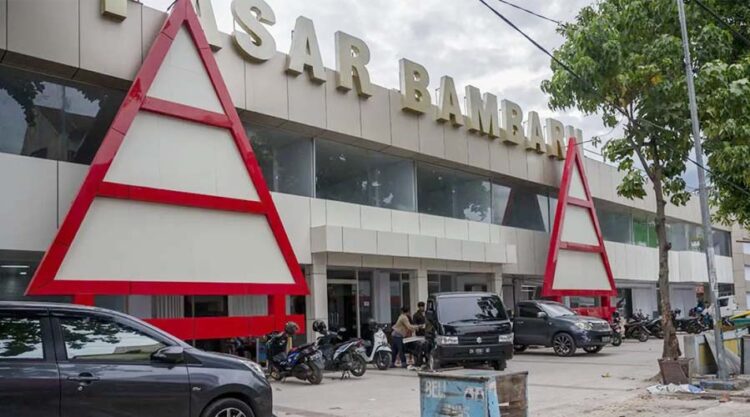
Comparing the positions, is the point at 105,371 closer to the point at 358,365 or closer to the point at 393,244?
the point at 358,365

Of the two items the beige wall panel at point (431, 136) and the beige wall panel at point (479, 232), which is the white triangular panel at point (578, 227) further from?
the beige wall panel at point (431, 136)

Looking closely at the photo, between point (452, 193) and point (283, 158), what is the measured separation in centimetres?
728

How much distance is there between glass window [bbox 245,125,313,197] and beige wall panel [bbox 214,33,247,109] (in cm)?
128

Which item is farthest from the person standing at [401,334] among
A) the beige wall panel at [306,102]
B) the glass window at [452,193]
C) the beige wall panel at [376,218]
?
the beige wall panel at [306,102]

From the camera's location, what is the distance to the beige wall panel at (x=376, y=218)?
20.3m

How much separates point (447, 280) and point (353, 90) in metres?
8.20

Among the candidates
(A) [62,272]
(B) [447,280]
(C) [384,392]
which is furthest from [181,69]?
(B) [447,280]

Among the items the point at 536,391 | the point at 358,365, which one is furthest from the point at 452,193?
the point at 536,391

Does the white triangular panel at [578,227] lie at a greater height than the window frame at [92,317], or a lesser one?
greater

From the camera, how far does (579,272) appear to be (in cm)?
2753

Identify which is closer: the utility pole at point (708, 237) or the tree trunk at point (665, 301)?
the utility pole at point (708, 237)

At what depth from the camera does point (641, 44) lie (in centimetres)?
1694

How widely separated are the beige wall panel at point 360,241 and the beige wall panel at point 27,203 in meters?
7.37

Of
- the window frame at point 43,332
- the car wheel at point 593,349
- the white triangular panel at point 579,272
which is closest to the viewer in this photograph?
the window frame at point 43,332
